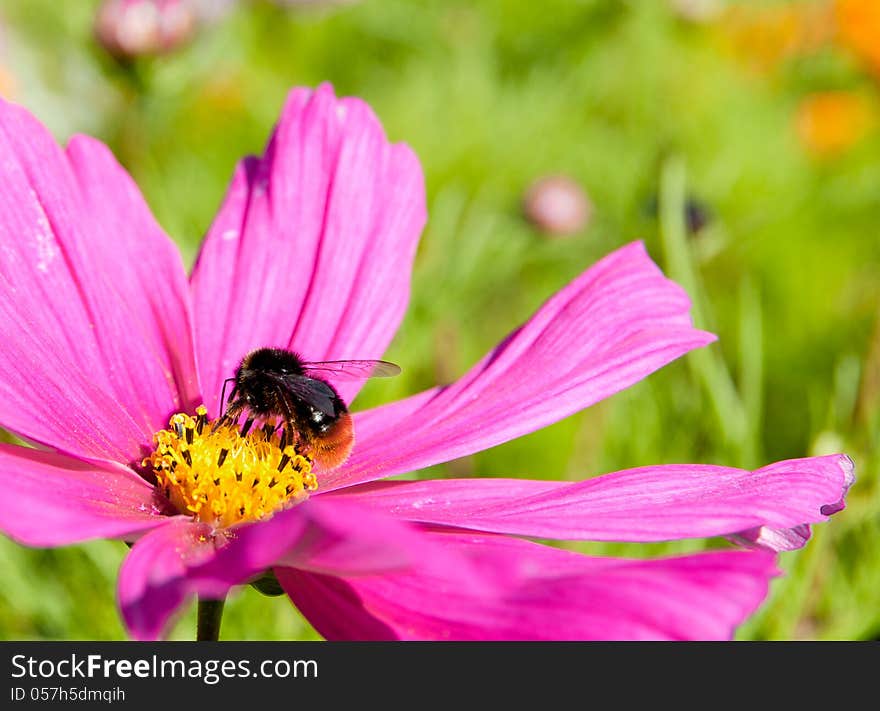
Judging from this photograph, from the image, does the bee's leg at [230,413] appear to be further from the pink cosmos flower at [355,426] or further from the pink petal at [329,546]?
the pink petal at [329,546]

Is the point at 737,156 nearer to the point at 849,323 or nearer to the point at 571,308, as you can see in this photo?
the point at 849,323

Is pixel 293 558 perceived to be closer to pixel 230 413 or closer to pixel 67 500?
pixel 67 500

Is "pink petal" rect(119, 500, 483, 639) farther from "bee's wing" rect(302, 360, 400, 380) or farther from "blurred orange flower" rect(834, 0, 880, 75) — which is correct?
"blurred orange flower" rect(834, 0, 880, 75)

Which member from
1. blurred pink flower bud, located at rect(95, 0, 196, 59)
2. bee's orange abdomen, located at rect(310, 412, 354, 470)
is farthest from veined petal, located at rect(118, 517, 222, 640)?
blurred pink flower bud, located at rect(95, 0, 196, 59)

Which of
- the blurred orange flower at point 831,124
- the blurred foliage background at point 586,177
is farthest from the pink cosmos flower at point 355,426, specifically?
the blurred orange flower at point 831,124
